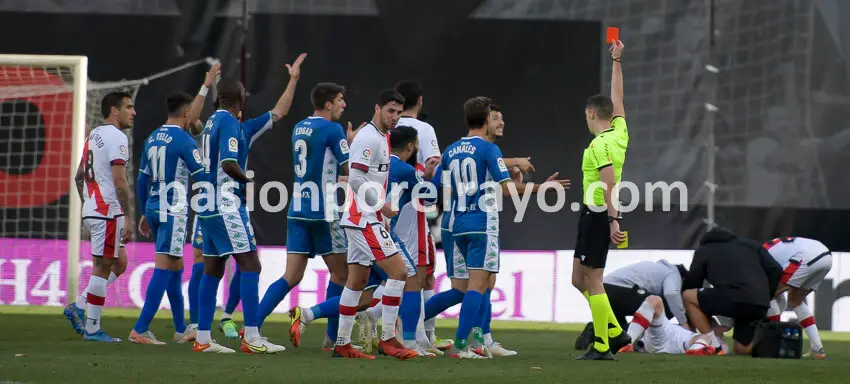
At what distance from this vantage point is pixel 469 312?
8.30 metres

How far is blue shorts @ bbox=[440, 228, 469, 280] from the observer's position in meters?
8.98

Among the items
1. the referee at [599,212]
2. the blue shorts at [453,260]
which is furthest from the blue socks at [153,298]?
the referee at [599,212]

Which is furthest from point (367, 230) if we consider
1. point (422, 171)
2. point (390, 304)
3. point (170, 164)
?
point (170, 164)

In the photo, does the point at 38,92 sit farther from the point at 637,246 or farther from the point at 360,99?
the point at 637,246

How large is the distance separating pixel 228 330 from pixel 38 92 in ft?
18.8

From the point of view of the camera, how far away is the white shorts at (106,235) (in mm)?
9469

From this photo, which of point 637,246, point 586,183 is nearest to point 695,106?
point 637,246

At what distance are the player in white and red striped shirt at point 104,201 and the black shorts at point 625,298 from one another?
4.26 meters

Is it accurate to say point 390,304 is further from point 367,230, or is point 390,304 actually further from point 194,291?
point 194,291

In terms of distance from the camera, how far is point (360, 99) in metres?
13.9

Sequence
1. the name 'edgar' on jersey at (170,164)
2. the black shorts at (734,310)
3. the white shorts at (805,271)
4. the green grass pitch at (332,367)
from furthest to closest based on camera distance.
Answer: the white shorts at (805,271)
the black shorts at (734,310)
the name 'edgar' on jersey at (170,164)
the green grass pitch at (332,367)

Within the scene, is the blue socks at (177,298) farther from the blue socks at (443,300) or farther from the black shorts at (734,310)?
the black shorts at (734,310)

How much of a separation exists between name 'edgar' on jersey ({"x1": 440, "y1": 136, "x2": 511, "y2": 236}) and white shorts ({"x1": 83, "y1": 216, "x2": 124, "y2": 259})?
9.27ft

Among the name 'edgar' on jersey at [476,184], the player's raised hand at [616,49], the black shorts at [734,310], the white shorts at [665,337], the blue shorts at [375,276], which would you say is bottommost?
the white shorts at [665,337]
